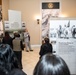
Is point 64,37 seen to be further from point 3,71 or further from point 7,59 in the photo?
point 3,71

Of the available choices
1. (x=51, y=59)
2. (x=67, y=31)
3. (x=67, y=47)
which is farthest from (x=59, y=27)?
(x=51, y=59)

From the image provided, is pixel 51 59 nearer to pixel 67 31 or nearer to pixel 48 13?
pixel 67 31

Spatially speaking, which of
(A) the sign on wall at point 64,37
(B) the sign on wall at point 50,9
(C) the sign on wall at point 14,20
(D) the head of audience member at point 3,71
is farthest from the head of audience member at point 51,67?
(B) the sign on wall at point 50,9

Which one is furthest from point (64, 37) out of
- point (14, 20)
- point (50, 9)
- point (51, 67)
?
point (50, 9)

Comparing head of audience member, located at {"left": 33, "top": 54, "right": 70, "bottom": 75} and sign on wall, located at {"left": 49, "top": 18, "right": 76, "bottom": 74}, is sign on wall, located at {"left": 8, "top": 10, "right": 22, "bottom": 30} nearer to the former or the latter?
sign on wall, located at {"left": 49, "top": 18, "right": 76, "bottom": 74}

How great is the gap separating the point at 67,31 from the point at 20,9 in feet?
28.3

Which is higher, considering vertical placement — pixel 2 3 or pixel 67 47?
pixel 2 3

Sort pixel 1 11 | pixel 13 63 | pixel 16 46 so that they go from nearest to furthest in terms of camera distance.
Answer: pixel 13 63 < pixel 16 46 < pixel 1 11

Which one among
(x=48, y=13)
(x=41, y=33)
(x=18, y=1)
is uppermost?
(x=18, y=1)

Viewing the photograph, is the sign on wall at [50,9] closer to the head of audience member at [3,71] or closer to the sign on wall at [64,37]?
the sign on wall at [64,37]

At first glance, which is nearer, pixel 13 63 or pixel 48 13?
pixel 13 63

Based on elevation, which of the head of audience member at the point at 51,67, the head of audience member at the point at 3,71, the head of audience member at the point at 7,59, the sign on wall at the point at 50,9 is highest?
the sign on wall at the point at 50,9

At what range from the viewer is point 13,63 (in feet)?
8.00

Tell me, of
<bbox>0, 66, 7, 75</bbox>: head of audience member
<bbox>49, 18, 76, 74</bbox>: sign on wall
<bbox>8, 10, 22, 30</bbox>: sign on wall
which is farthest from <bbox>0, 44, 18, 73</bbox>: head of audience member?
<bbox>8, 10, 22, 30</bbox>: sign on wall
